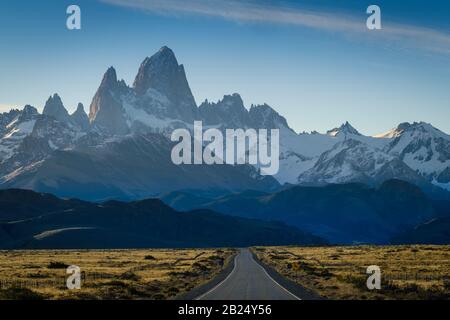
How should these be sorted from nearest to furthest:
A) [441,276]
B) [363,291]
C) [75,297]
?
1. [75,297]
2. [363,291]
3. [441,276]

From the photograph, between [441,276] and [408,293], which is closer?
[408,293]

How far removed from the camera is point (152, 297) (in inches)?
2227
